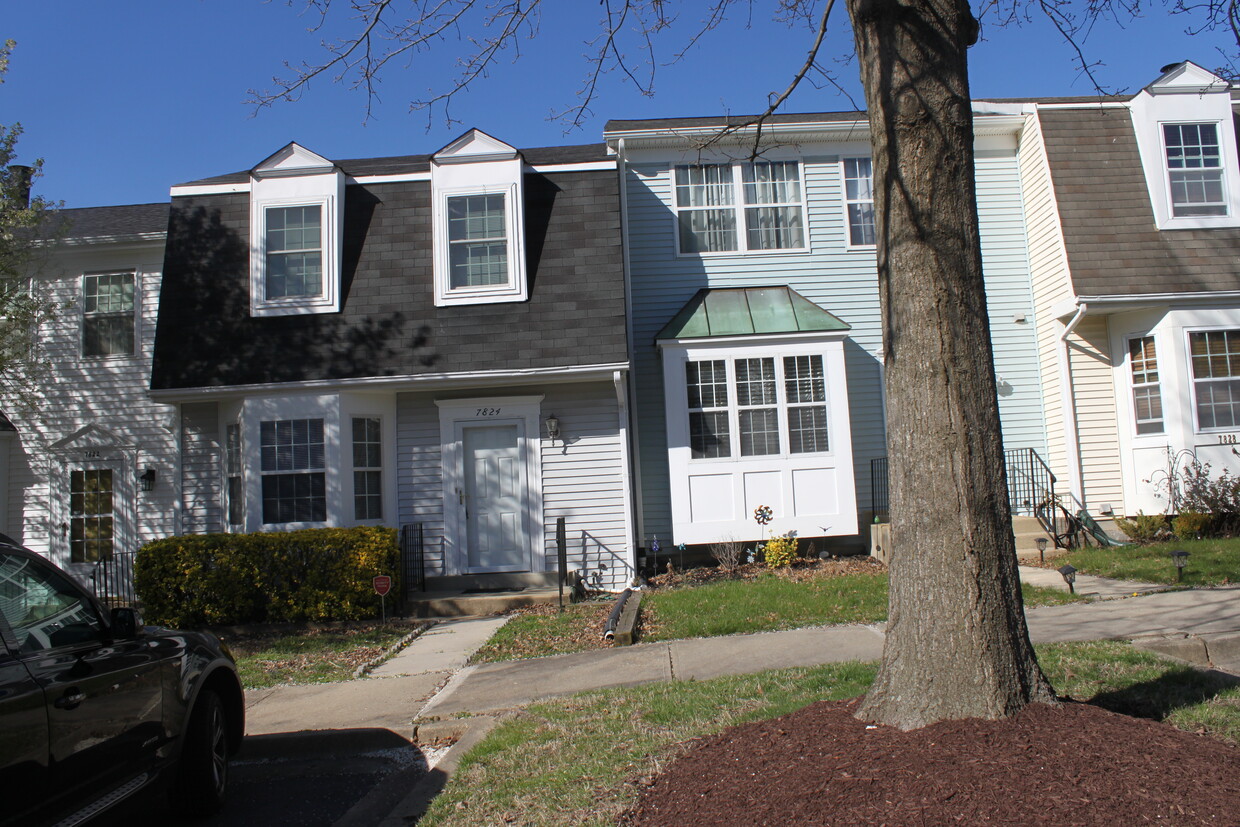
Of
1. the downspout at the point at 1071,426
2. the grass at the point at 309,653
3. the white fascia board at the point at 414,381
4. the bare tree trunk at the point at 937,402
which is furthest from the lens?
the downspout at the point at 1071,426

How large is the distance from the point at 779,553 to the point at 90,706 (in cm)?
958

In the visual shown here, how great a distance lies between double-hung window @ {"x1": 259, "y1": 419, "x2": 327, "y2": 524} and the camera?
12.2 m

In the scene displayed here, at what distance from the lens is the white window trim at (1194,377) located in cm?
1283

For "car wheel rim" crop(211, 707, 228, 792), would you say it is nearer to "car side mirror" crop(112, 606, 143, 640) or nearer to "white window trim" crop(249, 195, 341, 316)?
"car side mirror" crop(112, 606, 143, 640)

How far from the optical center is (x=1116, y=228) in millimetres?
13594

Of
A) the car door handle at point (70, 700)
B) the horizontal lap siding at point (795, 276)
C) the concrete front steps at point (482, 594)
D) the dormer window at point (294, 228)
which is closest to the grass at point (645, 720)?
the car door handle at point (70, 700)

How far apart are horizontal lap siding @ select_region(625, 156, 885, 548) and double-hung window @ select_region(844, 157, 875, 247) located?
0.55 feet

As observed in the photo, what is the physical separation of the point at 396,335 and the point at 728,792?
9.74 m

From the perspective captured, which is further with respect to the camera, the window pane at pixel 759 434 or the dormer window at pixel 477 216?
the window pane at pixel 759 434

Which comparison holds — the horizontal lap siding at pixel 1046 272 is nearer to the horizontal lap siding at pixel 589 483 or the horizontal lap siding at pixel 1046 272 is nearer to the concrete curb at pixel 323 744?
the horizontal lap siding at pixel 589 483

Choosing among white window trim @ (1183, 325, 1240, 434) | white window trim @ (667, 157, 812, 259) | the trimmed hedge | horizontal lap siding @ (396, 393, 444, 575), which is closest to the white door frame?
horizontal lap siding @ (396, 393, 444, 575)

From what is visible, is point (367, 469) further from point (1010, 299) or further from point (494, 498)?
point (1010, 299)

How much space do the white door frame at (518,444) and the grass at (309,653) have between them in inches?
94.3

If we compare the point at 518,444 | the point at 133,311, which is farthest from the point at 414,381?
the point at 133,311
